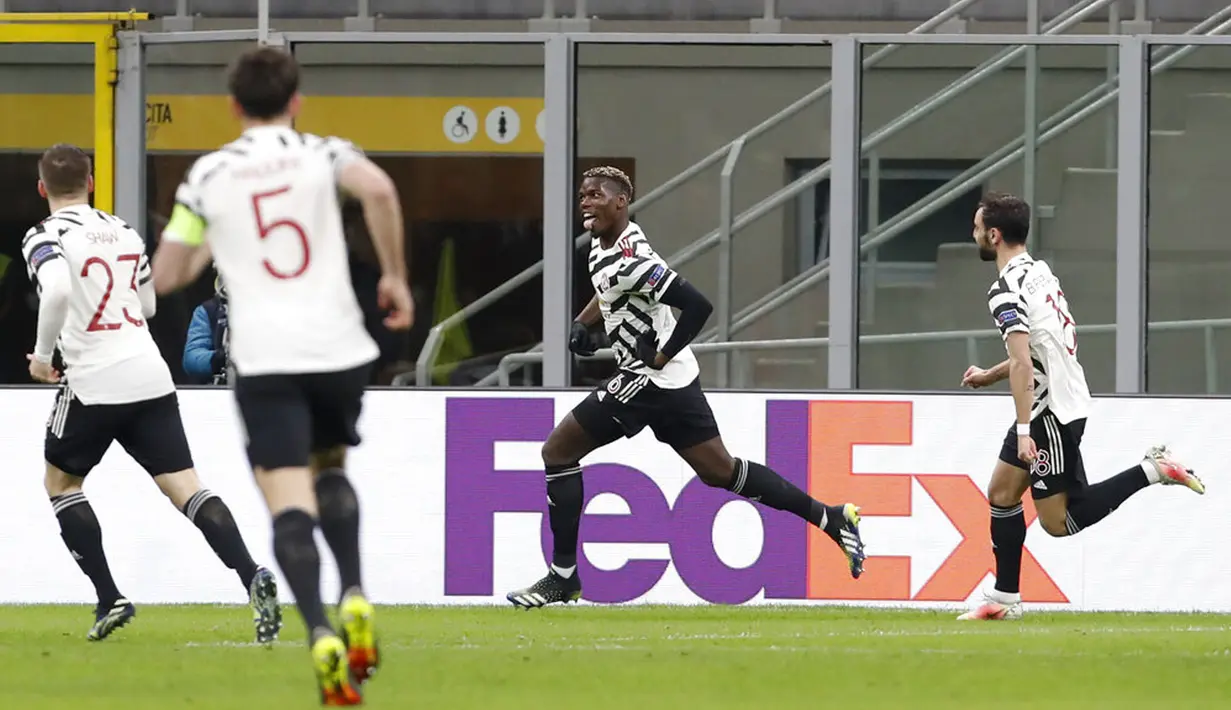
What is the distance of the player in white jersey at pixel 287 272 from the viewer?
593cm

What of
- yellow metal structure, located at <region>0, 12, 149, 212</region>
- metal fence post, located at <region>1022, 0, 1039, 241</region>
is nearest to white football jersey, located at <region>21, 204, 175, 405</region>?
yellow metal structure, located at <region>0, 12, 149, 212</region>

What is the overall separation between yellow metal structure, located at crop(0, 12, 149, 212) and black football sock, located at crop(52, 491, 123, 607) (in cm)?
470

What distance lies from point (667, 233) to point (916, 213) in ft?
4.29

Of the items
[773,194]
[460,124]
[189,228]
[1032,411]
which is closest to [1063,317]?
[1032,411]

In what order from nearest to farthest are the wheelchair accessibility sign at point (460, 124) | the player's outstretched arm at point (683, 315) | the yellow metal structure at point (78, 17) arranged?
1. the player's outstretched arm at point (683, 315)
2. the wheelchair accessibility sign at point (460, 124)
3. the yellow metal structure at point (78, 17)

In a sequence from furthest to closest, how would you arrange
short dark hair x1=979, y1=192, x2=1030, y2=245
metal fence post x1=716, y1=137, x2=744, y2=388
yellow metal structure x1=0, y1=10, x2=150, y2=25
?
yellow metal structure x1=0, y1=10, x2=150, y2=25 → metal fence post x1=716, y1=137, x2=744, y2=388 → short dark hair x1=979, y1=192, x2=1030, y2=245

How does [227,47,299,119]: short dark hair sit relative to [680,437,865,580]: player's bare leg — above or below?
above

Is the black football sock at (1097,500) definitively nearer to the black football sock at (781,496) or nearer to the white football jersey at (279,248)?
the black football sock at (781,496)

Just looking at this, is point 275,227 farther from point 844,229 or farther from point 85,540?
point 844,229

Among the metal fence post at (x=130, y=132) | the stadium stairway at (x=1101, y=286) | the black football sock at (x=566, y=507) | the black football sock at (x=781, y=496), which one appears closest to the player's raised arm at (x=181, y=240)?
the black football sock at (x=566, y=507)

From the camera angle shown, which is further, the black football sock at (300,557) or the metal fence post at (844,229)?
the metal fence post at (844,229)

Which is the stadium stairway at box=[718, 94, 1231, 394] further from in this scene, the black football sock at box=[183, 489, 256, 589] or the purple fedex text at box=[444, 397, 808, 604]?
the black football sock at box=[183, 489, 256, 589]

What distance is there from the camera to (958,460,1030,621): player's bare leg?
9633mm

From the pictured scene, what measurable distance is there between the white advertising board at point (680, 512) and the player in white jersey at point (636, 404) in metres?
1.10
